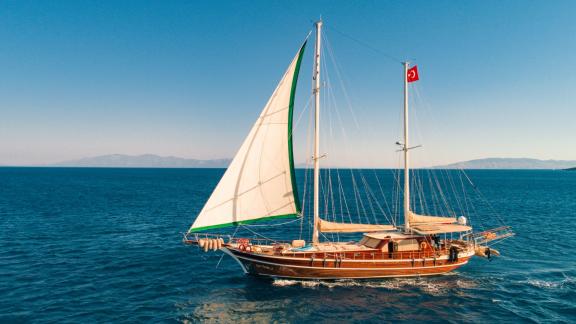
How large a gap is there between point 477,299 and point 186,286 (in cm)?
2036

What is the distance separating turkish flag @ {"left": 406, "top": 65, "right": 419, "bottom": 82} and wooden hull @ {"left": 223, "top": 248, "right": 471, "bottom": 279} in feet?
48.3

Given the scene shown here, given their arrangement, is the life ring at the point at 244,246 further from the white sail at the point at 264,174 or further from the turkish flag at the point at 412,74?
the turkish flag at the point at 412,74

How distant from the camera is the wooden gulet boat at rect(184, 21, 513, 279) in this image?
2286cm

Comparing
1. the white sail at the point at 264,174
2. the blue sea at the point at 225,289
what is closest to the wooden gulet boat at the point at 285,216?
the white sail at the point at 264,174

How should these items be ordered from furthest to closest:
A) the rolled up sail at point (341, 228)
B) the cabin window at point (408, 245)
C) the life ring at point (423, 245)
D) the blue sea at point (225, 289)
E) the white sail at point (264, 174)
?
1. the life ring at point (423, 245)
2. the cabin window at point (408, 245)
3. the rolled up sail at point (341, 228)
4. the white sail at point (264, 174)
5. the blue sea at point (225, 289)

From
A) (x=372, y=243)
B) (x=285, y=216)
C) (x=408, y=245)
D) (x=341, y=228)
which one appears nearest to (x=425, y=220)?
(x=408, y=245)

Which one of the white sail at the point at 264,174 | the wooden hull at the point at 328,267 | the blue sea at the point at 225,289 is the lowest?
the blue sea at the point at 225,289

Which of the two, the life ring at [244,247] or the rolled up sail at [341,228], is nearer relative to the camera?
the life ring at [244,247]

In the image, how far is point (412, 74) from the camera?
26859 millimetres

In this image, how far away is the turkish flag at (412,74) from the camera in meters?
26.6

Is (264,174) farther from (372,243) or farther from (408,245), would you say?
(408,245)

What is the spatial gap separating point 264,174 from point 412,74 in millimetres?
15123

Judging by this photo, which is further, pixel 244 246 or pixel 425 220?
pixel 425 220

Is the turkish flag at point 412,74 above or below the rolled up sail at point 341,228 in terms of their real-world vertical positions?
above
